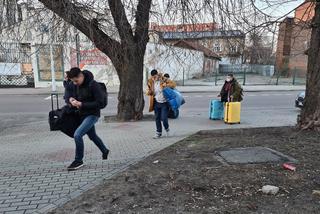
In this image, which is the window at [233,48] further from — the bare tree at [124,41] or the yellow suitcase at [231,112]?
the bare tree at [124,41]

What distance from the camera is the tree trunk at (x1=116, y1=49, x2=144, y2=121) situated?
9531 mm

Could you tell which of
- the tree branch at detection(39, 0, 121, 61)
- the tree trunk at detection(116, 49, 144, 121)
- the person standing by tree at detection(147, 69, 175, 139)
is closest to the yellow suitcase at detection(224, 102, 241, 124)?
the tree trunk at detection(116, 49, 144, 121)

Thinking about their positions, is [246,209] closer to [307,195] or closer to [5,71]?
[307,195]

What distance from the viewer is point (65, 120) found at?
492 cm

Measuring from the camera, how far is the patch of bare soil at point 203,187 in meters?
3.46

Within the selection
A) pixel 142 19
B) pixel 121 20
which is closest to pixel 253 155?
pixel 121 20

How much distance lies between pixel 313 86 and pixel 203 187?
4036mm

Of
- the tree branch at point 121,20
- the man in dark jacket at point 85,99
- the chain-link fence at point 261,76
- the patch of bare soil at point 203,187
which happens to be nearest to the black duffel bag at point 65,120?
the man in dark jacket at point 85,99

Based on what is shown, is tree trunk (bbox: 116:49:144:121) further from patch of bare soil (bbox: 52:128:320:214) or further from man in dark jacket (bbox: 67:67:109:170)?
man in dark jacket (bbox: 67:67:109:170)

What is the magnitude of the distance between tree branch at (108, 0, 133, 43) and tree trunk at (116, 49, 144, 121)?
0.58 metres

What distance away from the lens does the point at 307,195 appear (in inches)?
146

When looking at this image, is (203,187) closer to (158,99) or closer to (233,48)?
(158,99)

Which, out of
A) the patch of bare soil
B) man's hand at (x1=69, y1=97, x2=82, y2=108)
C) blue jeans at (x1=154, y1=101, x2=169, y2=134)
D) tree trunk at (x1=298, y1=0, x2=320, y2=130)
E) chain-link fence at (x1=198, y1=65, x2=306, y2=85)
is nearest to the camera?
the patch of bare soil

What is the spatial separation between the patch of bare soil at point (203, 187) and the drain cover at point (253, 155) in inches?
6.6
